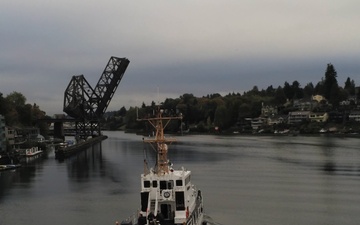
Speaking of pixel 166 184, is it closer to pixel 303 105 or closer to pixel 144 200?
pixel 144 200

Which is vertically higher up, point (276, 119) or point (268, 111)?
point (268, 111)

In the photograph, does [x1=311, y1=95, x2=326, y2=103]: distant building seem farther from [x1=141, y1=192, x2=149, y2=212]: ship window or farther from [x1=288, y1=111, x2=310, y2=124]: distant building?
[x1=141, y1=192, x2=149, y2=212]: ship window

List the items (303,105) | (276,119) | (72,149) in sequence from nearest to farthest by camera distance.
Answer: (72,149) < (276,119) < (303,105)

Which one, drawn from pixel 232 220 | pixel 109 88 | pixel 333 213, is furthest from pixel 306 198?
pixel 109 88

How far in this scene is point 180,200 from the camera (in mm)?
14242

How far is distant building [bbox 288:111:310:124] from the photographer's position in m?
104

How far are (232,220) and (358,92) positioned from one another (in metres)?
102

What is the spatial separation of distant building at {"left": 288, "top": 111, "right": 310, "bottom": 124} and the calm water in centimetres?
6304

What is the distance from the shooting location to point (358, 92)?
112m

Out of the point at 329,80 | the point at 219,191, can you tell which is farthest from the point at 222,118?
the point at 219,191

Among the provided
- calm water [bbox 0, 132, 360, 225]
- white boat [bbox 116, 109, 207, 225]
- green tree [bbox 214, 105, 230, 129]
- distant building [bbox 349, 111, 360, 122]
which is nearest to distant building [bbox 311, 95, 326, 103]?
distant building [bbox 349, 111, 360, 122]

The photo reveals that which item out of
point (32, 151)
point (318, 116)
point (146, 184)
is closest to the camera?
point (146, 184)

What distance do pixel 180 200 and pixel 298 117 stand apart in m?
94.2

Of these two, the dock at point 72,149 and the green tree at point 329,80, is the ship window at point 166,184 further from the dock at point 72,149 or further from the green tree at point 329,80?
the green tree at point 329,80
